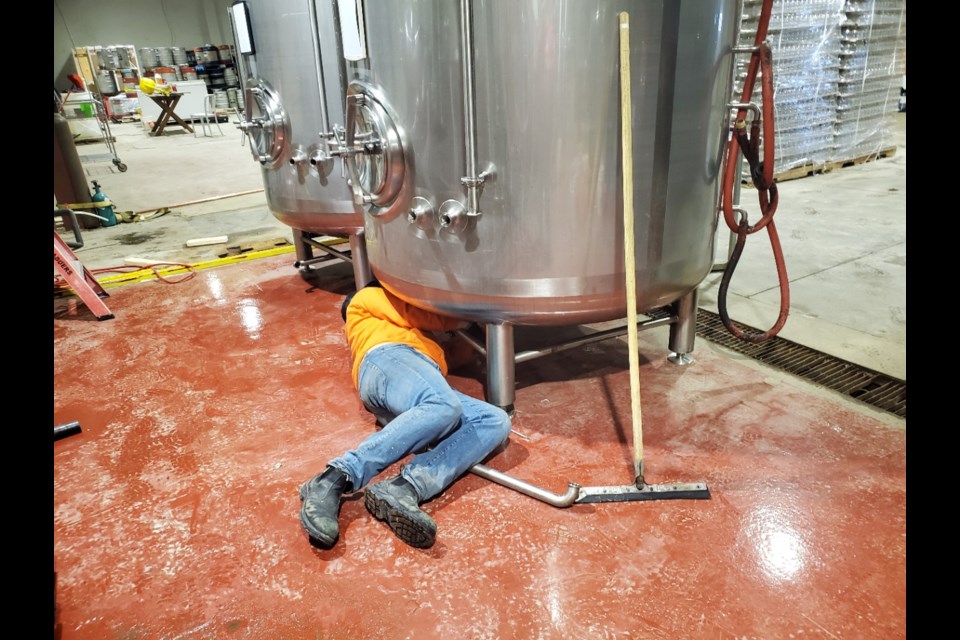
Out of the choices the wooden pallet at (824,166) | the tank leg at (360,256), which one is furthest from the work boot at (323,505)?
the wooden pallet at (824,166)

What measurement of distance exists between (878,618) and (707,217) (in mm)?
1354

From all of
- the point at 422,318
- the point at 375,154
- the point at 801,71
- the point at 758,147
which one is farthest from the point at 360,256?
the point at 801,71

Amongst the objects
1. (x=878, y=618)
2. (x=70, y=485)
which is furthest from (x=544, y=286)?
(x=70, y=485)

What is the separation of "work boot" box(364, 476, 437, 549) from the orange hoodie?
55 cm

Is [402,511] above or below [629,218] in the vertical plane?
below

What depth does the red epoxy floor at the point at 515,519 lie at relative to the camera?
1.43 meters

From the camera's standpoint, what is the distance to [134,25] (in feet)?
59.9

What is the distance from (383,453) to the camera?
181 cm

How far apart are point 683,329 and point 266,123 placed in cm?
242

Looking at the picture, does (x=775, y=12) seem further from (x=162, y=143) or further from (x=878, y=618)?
(x=162, y=143)

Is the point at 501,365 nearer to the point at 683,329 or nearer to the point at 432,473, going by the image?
the point at 432,473

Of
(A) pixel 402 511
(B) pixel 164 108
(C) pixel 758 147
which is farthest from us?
(B) pixel 164 108

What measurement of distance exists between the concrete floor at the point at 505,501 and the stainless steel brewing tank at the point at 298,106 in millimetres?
613

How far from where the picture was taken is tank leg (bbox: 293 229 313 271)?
386cm
